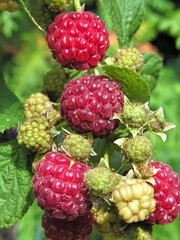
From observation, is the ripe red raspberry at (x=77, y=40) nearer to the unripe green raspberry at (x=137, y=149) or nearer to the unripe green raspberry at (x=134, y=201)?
the unripe green raspberry at (x=137, y=149)

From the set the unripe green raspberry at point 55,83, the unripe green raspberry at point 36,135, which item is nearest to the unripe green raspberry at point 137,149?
the unripe green raspberry at point 36,135

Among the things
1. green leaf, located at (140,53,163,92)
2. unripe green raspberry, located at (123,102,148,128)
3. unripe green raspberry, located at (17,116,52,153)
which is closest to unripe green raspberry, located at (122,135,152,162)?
unripe green raspberry, located at (123,102,148,128)

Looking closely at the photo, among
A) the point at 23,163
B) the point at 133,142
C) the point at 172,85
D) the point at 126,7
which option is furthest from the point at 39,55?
the point at 133,142

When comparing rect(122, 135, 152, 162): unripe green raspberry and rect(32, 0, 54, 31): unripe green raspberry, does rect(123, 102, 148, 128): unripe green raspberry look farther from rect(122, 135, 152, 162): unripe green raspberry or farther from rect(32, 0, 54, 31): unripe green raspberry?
rect(32, 0, 54, 31): unripe green raspberry

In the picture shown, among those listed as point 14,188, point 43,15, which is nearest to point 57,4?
point 43,15

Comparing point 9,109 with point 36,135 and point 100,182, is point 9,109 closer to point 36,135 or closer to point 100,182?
point 36,135

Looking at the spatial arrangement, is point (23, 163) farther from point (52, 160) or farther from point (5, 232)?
point (5, 232)
